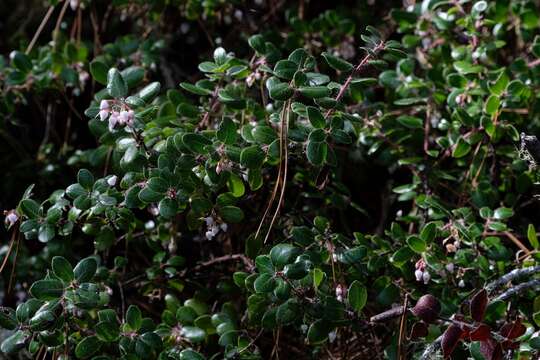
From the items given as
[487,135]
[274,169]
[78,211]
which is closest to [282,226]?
[274,169]

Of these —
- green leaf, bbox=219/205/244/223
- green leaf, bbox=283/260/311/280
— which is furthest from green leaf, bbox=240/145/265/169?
green leaf, bbox=283/260/311/280

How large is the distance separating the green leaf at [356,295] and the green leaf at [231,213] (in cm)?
27

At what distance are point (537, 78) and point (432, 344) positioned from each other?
34.5 inches

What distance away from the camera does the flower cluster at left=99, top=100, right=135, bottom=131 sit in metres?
1.38

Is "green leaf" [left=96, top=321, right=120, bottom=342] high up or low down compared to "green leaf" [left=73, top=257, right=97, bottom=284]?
down

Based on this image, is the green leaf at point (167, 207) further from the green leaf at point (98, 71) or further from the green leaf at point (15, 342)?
the green leaf at point (98, 71)

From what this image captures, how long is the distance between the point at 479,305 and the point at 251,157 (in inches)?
20.0

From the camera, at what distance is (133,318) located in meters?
1.46

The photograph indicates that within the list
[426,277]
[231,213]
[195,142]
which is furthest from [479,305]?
[195,142]

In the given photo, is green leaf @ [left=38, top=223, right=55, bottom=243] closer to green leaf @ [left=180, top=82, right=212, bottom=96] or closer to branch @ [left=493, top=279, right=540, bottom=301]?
green leaf @ [left=180, top=82, right=212, bottom=96]

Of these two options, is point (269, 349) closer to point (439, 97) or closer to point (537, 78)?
point (439, 97)

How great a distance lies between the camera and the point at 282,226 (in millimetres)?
1656

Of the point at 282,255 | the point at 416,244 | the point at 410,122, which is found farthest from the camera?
the point at 410,122

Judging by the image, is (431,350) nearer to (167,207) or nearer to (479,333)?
(479,333)
